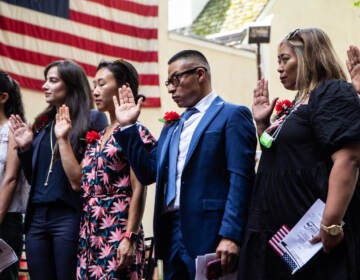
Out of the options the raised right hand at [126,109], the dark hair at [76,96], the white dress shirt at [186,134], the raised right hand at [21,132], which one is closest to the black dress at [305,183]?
the white dress shirt at [186,134]

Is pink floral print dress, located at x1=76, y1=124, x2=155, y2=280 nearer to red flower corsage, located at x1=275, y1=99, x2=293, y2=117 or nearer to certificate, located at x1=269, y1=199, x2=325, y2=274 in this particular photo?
red flower corsage, located at x1=275, y1=99, x2=293, y2=117

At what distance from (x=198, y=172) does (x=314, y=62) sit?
0.83 metres

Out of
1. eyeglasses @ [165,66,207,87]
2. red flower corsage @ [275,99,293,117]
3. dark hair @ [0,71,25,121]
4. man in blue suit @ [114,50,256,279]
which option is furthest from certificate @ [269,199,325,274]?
dark hair @ [0,71,25,121]

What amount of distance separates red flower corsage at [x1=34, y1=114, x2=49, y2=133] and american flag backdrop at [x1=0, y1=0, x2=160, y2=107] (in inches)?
175

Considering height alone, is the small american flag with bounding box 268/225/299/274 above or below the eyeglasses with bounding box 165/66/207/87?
below

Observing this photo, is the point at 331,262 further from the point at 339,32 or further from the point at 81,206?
the point at 339,32

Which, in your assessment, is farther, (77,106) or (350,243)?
(77,106)

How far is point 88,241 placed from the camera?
4.11 m

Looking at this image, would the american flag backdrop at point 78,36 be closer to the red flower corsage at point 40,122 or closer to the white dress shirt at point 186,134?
the red flower corsage at point 40,122

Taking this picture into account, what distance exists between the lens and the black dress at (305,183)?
9.53ft

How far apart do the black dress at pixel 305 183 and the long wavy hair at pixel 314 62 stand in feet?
0.44

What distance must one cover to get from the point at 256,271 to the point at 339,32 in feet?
44.1

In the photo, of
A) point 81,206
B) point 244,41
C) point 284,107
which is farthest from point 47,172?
point 244,41

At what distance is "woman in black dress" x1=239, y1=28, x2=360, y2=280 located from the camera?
2887mm
